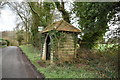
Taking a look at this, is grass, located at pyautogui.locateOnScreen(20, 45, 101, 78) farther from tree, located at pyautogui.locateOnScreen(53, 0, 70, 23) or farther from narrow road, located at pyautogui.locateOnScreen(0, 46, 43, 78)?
tree, located at pyautogui.locateOnScreen(53, 0, 70, 23)

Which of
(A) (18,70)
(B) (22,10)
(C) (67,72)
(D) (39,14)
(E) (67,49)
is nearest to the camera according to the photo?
(C) (67,72)

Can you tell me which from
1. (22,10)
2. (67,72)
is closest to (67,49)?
(67,72)

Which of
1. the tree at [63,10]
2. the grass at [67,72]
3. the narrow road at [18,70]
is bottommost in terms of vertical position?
the narrow road at [18,70]

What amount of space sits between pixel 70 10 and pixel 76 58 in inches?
190

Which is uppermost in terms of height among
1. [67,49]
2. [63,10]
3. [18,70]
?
[63,10]

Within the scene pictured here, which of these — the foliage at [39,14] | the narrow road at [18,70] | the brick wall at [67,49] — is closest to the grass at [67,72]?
the narrow road at [18,70]

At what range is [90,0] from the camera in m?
4.77

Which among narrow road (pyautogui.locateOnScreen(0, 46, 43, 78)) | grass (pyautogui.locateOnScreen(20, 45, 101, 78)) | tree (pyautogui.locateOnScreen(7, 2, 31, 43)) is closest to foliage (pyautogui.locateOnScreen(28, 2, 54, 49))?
tree (pyautogui.locateOnScreen(7, 2, 31, 43))

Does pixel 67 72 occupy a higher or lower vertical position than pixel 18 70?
higher

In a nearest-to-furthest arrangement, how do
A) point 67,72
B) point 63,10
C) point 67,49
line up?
point 67,72
point 67,49
point 63,10

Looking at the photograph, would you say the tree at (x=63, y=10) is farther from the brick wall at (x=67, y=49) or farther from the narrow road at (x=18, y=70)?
the narrow road at (x=18, y=70)

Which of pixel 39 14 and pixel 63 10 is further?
pixel 39 14

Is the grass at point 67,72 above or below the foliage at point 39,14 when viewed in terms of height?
below

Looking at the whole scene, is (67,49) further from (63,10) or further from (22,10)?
(22,10)
